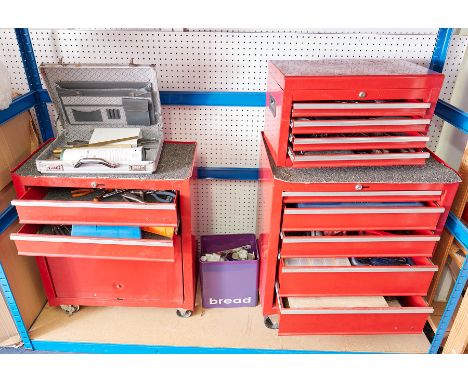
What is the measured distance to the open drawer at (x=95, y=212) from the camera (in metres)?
1.38

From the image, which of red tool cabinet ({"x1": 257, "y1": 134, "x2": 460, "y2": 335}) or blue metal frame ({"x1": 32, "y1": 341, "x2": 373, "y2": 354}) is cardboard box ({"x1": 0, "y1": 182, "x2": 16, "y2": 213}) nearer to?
blue metal frame ({"x1": 32, "y1": 341, "x2": 373, "y2": 354})

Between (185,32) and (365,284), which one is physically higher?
(185,32)

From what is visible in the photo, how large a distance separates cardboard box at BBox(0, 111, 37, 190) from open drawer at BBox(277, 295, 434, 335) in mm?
1258

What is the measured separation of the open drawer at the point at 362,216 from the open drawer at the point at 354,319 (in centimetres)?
32

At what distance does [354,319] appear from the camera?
4.92ft

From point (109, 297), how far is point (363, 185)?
1228 millimetres

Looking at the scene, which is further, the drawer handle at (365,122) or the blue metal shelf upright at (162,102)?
the blue metal shelf upright at (162,102)

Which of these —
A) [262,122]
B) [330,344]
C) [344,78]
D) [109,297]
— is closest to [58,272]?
[109,297]

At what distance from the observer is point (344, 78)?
127cm

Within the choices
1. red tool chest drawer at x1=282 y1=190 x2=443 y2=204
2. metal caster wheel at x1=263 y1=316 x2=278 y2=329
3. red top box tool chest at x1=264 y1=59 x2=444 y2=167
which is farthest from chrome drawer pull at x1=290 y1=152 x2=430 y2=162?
metal caster wheel at x1=263 y1=316 x2=278 y2=329

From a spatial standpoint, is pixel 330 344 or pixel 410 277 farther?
pixel 330 344

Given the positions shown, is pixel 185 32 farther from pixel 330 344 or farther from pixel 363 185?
pixel 330 344

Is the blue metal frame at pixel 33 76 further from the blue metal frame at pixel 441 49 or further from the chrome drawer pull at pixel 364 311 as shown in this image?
the blue metal frame at pixel 441 49

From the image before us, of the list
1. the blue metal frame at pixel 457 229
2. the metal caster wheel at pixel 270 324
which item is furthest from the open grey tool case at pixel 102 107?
the blue metal frame at pixel 457 229
